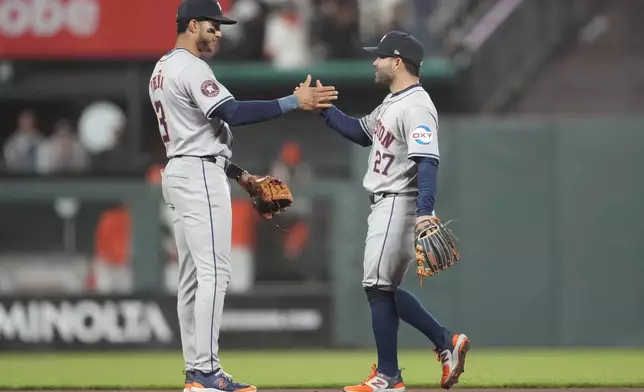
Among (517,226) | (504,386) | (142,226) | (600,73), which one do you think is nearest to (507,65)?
(600,73)

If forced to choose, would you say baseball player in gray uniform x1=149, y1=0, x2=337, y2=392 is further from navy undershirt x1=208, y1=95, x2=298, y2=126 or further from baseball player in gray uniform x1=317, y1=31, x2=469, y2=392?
baseball player in gray uniform x1=317, y1=31, x2=469, y2=392

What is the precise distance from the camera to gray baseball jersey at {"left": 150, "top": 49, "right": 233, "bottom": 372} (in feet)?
20.7

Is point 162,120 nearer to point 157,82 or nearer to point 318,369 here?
point 157,82

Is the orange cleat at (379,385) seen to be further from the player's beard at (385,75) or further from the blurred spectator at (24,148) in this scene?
the blurred spectator at (24,148)

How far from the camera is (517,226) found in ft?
36.4

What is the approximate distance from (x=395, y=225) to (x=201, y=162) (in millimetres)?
1094

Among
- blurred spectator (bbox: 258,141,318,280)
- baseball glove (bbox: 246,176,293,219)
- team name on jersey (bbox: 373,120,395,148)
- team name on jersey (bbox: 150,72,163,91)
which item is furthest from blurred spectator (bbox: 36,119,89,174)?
team name on jersey (bbox: 373,120,395,148)

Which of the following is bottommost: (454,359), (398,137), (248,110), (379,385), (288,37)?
(379,385)

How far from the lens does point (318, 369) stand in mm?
9312

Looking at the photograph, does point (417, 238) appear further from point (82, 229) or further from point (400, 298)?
point (82, 229)

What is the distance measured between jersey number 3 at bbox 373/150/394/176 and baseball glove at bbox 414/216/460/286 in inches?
16.7

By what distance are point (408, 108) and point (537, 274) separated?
483cm

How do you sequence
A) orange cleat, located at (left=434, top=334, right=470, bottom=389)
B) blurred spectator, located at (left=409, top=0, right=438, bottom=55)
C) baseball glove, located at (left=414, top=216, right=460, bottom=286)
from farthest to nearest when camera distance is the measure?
blurred spectator, located at (left=409, top=0, right=438, bottom=55) → orange cleat, located at (left=434, top=334, right=470, bottom=389) → baseball glove, located at (left=414, top=216, right=460, bottom=286)

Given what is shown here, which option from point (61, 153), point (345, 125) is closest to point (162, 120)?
point (345, 125)
